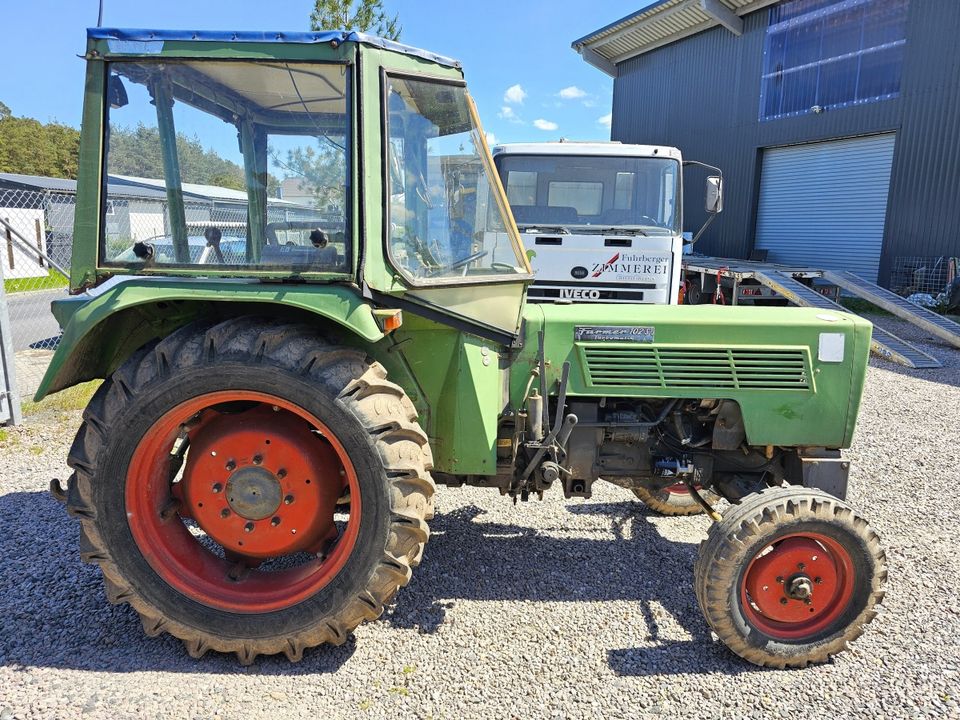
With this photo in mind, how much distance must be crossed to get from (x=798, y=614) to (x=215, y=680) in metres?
2.35

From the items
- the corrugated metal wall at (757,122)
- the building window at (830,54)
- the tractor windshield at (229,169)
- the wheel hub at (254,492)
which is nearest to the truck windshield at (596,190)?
the tractor windshield at (229,169)

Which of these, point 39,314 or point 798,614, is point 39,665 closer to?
point 798,614

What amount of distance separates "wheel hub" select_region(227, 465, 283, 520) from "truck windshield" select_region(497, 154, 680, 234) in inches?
185

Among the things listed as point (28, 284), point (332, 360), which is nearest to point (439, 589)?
point (332, 360)

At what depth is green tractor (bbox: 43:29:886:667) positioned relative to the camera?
246 cm

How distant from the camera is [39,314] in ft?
38.6

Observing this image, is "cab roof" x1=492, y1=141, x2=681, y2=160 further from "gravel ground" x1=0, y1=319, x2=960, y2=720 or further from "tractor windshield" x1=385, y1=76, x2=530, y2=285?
"tractor windshield" x1=385, y1=76, x2=530, y2=285

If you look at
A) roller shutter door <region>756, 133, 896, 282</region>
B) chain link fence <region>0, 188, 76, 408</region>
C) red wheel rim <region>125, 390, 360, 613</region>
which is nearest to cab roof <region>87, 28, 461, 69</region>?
red wheel rim <region>125, 390, 360, 613</region>

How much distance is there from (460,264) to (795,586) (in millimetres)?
1901

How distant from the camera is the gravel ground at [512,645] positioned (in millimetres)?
2463

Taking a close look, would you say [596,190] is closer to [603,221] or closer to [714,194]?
[603,221]

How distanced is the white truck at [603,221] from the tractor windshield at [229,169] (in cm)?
424

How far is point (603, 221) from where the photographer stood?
6777 mm

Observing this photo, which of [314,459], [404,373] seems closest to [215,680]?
[314,459]
